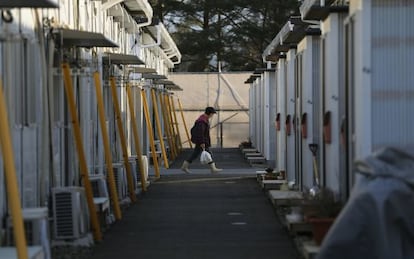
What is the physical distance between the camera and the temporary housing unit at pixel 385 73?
29.5 ft

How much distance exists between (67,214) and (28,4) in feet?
11.1

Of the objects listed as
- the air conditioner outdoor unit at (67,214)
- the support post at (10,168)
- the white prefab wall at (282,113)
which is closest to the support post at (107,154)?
the air conditioner outdoor unit at (67,214)

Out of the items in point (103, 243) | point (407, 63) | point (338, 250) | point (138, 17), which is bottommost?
point (103, 243)

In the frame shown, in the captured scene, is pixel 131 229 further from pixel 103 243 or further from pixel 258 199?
pixel 258 199

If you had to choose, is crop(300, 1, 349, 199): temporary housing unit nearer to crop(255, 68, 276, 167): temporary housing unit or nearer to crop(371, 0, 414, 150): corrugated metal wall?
crop(371, 0, 414, 150): corrugated metal wall

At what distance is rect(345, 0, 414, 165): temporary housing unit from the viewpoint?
898 cm

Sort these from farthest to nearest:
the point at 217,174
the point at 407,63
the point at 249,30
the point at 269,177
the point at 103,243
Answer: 1. the point at 249,30
2. the point at 217,174
3. the point at 269,177
4. the point at 103,243
5. the point at 407,63

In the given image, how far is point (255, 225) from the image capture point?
45.4ft

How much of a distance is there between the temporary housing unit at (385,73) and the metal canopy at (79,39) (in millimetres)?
3847

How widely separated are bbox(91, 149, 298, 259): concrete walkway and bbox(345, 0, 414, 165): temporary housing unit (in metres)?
2.38

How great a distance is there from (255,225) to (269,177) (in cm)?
476

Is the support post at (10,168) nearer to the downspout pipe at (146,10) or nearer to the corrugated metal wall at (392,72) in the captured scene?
the corrugated metal wall at (392,72)

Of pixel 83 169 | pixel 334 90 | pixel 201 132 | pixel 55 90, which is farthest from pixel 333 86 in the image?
pixel 201 132

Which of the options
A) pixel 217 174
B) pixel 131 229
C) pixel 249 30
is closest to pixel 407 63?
pixel 131 229
